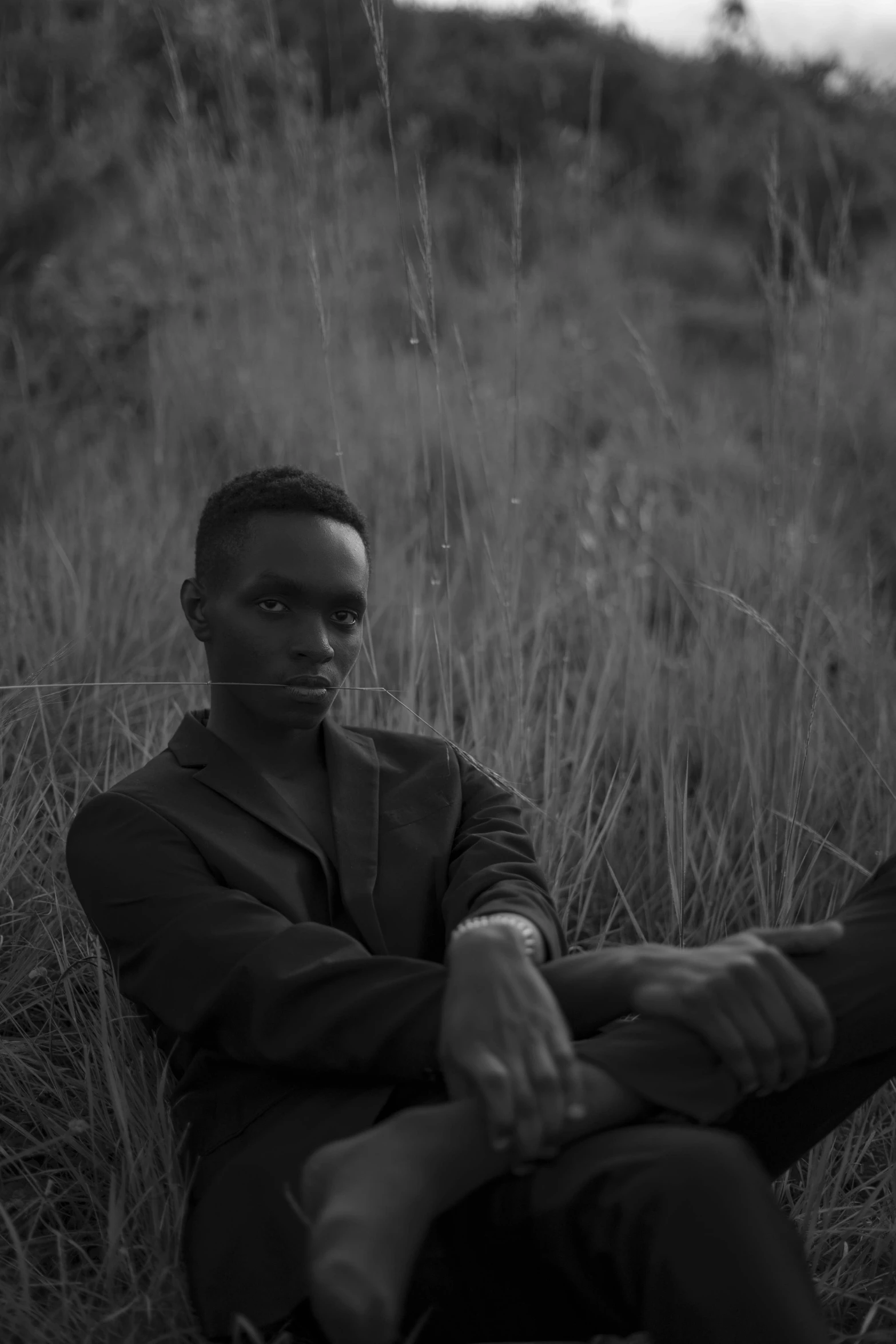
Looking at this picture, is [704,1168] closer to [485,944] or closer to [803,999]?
[803,999]

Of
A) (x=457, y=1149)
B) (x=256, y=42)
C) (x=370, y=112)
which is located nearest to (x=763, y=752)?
(x=457, y=1149)

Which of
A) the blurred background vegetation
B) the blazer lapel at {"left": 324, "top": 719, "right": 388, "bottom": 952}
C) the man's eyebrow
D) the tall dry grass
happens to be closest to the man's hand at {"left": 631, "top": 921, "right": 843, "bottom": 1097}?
the blazer lapel at {"left": 324, "top": 719, "right": 388, "bottom": 952}

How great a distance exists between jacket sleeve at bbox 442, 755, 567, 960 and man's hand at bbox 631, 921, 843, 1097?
0.21 metres

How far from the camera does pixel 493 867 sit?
5.32ft

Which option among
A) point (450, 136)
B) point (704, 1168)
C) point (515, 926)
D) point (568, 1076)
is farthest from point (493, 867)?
point (450, 136)

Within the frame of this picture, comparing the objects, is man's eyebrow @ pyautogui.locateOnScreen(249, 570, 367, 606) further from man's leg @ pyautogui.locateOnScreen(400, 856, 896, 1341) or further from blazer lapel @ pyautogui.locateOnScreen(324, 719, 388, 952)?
man's leg @ pyautogui.locateOnScreen(400, 856, 896, 1341)

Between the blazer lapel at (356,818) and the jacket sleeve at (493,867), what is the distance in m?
0.10

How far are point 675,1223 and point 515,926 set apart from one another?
357 millimetres

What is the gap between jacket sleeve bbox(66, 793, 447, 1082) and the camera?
1.40m

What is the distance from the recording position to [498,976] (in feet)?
4.33

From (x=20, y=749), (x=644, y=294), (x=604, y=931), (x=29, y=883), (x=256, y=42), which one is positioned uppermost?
(x=256, y=42)

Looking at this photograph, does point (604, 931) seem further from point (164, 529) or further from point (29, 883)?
point (164, 529)

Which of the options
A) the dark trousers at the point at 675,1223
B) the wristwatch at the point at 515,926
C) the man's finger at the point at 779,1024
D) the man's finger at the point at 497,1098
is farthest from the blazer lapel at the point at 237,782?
the man's finger at the point at 779,1024

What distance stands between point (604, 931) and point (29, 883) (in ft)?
3.06
